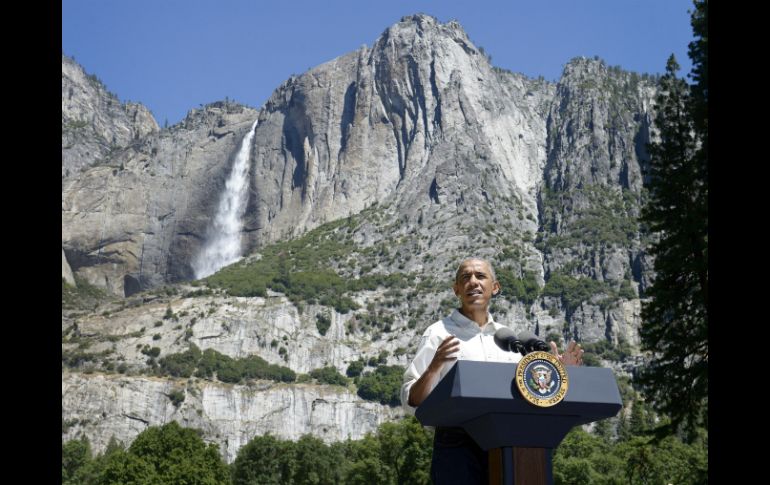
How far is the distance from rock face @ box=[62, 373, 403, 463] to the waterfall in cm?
5414

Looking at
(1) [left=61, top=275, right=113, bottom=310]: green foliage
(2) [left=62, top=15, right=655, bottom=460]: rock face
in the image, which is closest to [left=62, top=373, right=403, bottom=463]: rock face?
(2) [left=62, top=15, right=655, bottom=460]: rock face

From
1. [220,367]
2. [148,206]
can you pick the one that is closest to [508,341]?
[220,367]

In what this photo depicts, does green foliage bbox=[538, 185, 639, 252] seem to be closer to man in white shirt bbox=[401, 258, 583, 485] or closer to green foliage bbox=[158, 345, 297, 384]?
green foliage bbox=[158, 345, 297, 384]

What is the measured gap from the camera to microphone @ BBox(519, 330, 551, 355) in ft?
18.3

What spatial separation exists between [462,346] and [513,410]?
3.57 feet

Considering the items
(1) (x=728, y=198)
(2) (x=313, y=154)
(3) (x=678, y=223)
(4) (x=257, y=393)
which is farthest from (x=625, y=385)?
(1) (x=728, y=198)

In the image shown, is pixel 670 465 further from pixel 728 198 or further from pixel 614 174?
pixel 614 174

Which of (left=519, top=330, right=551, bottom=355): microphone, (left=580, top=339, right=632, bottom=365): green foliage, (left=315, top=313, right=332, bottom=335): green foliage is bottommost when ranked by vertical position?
(left=519, top=330, right=551, bottom=355): microphone

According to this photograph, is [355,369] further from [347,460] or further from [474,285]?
[474,285]

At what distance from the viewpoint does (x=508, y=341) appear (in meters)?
5.90

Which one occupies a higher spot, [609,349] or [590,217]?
[590,217]

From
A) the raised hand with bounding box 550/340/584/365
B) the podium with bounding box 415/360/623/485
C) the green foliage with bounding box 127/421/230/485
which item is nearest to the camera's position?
the podium with bounding box 415/360/623/485
